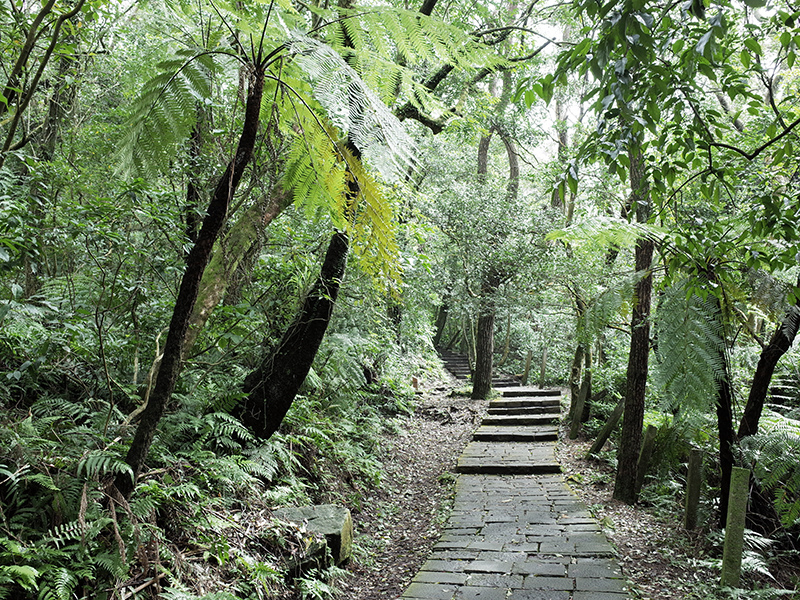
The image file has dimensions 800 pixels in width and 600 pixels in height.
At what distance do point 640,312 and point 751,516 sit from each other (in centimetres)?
220

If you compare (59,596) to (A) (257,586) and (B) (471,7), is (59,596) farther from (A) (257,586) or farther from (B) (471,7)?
(B) (471,7)

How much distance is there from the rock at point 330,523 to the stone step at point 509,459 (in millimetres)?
3210

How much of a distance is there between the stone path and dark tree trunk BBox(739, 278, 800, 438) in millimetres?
1594

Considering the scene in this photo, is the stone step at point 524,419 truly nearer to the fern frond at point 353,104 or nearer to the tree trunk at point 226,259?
the tree trunk at point 226,259

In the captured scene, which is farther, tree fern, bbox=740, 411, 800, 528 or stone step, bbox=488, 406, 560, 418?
stone step, bbox=488, 406, 560, 418

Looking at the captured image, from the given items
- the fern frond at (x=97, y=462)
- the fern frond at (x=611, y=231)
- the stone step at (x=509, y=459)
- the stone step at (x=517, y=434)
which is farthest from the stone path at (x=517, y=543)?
the fern frond at (x=611, y=231)

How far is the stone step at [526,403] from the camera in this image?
10445 mm

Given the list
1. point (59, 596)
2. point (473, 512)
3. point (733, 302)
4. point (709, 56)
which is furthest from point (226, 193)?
point (473, 512)

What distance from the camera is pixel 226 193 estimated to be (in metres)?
2.07

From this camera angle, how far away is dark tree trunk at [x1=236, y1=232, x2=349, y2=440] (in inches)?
183

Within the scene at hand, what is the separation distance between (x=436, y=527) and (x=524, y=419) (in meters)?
4.97

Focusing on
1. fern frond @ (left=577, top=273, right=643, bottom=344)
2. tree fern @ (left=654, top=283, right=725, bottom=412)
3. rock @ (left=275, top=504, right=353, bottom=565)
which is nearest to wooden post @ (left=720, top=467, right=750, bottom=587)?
tree fern @ (left=654, top=283, right=725, bottom=412)

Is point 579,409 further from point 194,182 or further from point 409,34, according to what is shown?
point 409,34

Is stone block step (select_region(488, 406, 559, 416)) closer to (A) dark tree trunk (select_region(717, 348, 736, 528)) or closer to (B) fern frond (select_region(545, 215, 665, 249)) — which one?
(A) dark tree trunk (select_region(717, 348, 736, 528))
